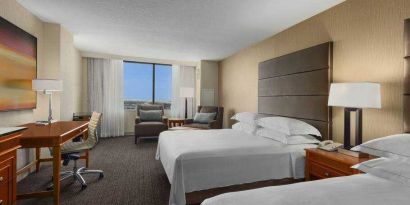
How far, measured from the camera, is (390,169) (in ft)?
4.56

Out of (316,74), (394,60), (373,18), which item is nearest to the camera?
(394,60)

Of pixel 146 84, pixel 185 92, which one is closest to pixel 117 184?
pixel 185 92

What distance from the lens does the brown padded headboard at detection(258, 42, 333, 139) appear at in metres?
2.68

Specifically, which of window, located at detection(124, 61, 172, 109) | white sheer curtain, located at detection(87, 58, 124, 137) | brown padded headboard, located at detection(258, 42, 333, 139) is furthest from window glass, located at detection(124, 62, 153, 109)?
brown padded headboard, located at detection(258, 42, 333, 139)

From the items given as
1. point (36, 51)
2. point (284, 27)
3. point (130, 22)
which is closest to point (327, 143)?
point (284, 27)

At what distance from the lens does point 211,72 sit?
257 inches

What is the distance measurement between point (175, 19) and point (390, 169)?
118 inches

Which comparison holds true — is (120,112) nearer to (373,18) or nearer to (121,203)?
(121,203)

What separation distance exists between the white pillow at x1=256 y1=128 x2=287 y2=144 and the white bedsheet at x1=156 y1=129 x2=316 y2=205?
0.35ft

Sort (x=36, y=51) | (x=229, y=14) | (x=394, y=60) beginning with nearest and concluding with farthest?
(x=394, y=60)
(x=229, y=14)
(x=36, y=51)

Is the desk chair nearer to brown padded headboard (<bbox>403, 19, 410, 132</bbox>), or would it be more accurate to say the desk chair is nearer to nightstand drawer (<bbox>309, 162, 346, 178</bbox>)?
nightstand drawer (<bbox>309, 162, 346, 178</bbox>)

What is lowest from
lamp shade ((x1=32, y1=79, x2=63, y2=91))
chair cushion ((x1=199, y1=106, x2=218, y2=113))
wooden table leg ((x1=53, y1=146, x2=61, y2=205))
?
wooden table leg ((x1=53, y1=146, x2=61, y2=205))

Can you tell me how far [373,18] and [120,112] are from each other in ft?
19.3

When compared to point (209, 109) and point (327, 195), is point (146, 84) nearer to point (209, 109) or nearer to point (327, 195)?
point (209, 109)
